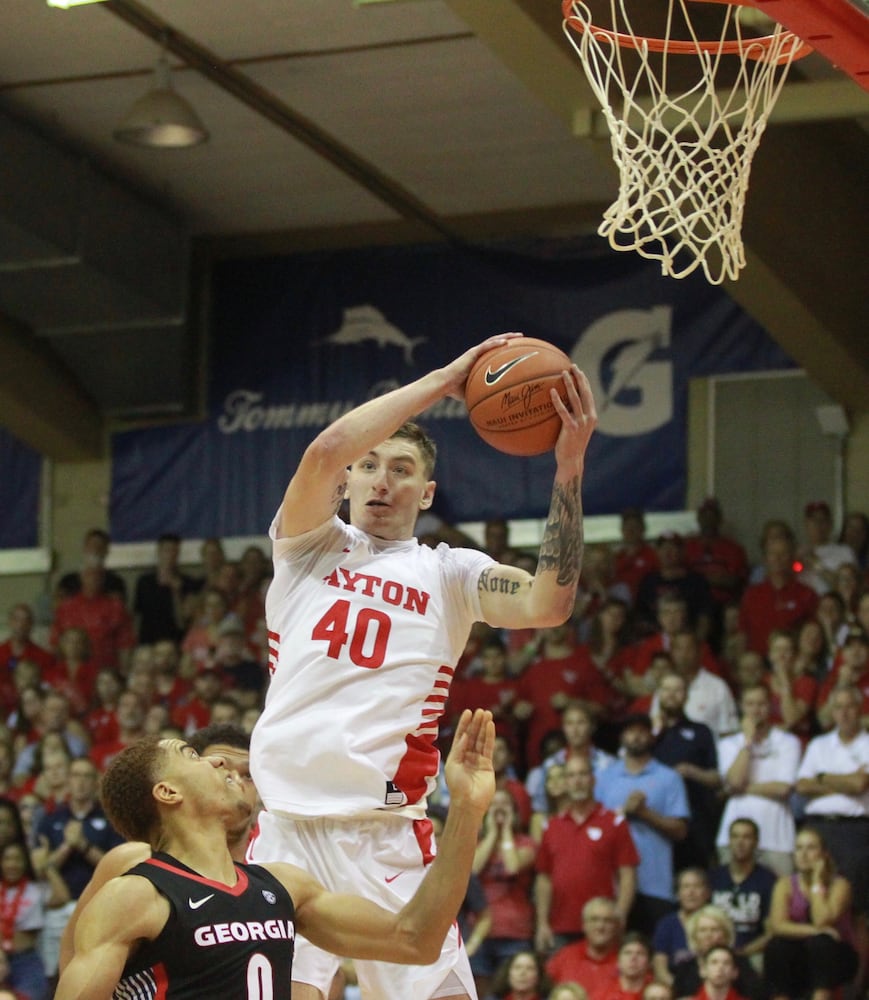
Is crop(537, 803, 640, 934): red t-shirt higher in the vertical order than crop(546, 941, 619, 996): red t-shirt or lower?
higher

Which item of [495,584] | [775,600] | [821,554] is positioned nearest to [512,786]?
[775,600]

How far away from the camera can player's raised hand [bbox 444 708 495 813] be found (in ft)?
13.5

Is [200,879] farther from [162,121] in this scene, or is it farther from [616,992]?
[162,121]

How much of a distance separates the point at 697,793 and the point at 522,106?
19.4 ft

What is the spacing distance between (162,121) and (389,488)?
26.9 ft

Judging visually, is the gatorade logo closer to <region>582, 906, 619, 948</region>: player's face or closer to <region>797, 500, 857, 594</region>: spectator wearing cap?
<region>797, 500, 857, 594</region>: spectator wearing cap

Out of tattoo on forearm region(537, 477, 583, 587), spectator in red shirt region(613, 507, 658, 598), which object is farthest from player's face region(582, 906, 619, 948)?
tattoo on forearm region(537, 477, 583, 587)

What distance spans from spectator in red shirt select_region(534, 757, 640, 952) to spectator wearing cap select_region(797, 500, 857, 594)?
3.18m

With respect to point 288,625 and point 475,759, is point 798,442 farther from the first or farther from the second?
point 475,759

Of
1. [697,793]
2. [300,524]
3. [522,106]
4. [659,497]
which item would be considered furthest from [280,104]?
[300,524]

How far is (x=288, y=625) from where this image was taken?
17.6ft

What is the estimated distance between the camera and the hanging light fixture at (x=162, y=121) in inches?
509

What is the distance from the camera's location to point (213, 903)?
4.23 metres

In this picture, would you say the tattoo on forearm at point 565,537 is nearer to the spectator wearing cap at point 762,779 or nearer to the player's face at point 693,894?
the player's face at point 693,894
